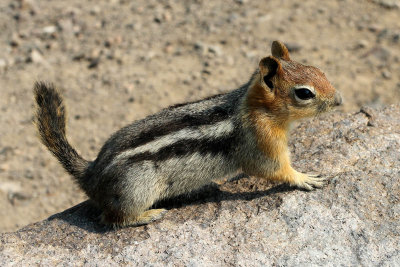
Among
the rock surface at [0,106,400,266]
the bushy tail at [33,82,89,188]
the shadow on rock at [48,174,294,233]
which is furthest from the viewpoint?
the bushy tail at [33,82,89,188]

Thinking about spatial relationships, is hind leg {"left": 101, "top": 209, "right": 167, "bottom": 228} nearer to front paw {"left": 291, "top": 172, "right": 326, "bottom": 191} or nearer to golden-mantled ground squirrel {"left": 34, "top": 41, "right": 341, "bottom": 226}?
golden-mantled ground squirrel {"left": 34, "top": 41, "right": 341, "bottom": 226}

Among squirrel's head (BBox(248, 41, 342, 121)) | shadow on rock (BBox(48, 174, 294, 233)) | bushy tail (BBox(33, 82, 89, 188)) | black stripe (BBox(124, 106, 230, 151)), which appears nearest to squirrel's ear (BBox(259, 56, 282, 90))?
squirrel's head (BBox(248, 41, 342, 121))

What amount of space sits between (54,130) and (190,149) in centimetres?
122

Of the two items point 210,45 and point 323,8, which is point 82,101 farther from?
point 323,8

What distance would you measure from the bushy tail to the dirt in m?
2.63

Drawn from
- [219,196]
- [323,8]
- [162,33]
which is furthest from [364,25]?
[219,196]

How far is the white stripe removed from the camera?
12.9ft

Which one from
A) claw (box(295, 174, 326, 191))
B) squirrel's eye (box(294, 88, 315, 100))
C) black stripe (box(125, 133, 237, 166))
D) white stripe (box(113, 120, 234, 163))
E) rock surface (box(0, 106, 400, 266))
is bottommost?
rock surface (box(0, 106, 400, 266))

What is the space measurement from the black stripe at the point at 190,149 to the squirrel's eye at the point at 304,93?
0.60 metres

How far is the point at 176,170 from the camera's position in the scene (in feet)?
13.3

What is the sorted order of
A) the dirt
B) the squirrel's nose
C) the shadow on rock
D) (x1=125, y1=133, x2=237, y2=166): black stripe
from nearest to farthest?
(x1=125, y1=133, x2=237, y2=166): black stripe → the squirrel's nose → the shadow on rock → the dirt

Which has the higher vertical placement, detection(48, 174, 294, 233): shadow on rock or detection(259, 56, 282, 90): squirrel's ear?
detection(259, 56, 282, 90): squirrel's ear

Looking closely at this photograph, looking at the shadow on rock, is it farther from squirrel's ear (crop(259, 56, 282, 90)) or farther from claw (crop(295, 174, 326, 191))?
squirrel's ear (crop(259, 56, 282, 90))

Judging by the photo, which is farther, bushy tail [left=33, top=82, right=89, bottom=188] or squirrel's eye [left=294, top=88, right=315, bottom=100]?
bushy tail [left=33, top=82, right=89, bottom=188]
